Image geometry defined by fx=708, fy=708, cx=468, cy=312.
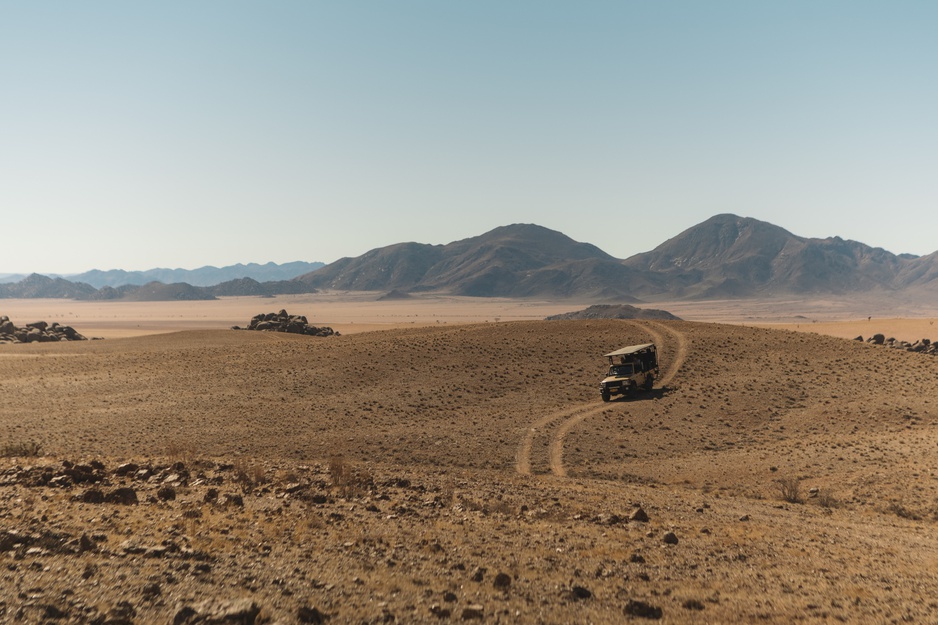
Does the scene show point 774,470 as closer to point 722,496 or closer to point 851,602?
point 722,496

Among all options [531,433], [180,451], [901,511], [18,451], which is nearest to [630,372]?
[531,433]

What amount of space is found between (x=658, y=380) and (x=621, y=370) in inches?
139

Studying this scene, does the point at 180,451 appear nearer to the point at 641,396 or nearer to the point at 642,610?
the point at 642,610

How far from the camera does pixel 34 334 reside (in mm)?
67188

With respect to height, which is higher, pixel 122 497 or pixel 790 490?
pixel 122 497

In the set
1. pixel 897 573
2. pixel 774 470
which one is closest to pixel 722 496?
pixel 774 470

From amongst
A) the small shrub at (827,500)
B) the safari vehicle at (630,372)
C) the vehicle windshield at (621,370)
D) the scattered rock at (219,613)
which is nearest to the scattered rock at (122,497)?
the scattered rock at (219,613)

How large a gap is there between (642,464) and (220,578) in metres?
18.2

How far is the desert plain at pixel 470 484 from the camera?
10.1m

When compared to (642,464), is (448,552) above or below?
above

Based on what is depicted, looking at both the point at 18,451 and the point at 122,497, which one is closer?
the point at 122,497

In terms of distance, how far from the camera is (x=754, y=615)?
10.2 m

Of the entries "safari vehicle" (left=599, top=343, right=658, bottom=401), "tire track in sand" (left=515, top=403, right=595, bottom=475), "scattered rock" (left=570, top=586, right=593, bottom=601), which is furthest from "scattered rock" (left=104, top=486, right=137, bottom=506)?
"safari vehicle" (left=599, top=343, right=658, bottom=401)

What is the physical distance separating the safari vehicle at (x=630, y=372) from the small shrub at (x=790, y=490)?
13.6 meters
